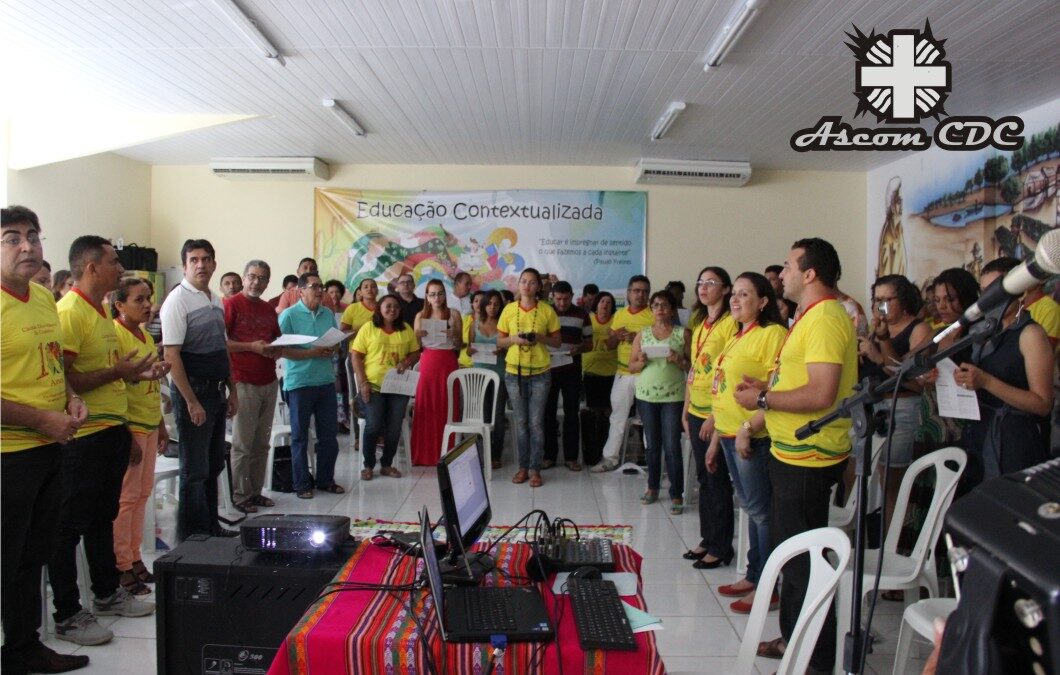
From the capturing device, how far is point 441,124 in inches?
260

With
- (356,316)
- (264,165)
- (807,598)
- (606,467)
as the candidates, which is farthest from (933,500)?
(264,165)

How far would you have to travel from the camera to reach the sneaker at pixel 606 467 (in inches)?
227

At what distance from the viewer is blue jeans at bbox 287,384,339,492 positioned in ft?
16.0

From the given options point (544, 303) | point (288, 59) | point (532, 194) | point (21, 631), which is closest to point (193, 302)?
point (21, 631)

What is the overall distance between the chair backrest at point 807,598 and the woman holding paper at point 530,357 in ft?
11.6

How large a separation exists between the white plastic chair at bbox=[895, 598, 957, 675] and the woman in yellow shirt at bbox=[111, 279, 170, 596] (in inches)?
120

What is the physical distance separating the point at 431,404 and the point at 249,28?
9.56 feet

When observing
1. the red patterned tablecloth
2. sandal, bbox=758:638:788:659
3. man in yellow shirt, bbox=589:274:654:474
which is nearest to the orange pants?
the red patterned tablecloth

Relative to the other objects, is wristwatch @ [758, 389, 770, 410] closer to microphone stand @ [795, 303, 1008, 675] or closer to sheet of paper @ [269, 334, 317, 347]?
microphone stand @ [795, 303, 1008, 675]

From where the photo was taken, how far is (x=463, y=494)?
76.3 inches

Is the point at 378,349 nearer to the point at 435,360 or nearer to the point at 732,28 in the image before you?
the point at 435,360

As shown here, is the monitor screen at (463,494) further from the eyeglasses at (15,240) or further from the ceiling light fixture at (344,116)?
the ceiling light fixture at (344,116)

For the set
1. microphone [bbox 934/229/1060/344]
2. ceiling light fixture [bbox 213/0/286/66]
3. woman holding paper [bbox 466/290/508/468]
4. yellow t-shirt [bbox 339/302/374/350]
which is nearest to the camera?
microphone [bbox 934/229/1060/344]

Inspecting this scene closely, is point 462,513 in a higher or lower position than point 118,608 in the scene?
higher
